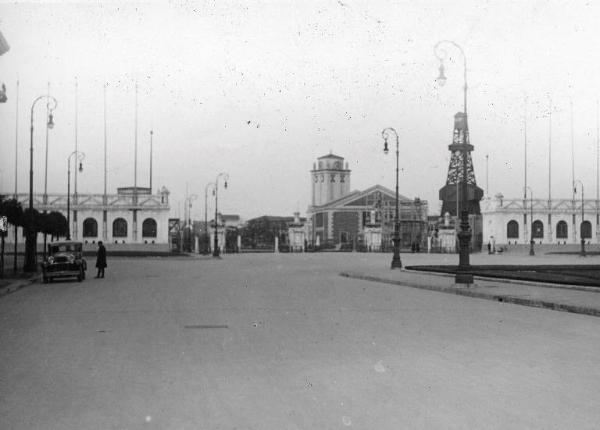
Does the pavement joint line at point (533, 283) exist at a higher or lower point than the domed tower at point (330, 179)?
lower

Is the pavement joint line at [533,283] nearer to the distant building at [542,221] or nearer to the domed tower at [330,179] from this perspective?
the distant building at [542,221]

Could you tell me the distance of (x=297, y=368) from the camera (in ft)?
29.4

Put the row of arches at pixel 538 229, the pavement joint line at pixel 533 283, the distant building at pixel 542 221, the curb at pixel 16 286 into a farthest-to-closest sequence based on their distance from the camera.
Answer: the row of arches at pixel 538 229 < the distant building at pixel 542 221 < the curb at pixel 16 286 < the pavement joint line at pixel 533 283

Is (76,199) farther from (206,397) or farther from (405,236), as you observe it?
(206,397)

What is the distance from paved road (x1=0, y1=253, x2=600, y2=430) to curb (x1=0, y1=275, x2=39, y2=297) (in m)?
6.68

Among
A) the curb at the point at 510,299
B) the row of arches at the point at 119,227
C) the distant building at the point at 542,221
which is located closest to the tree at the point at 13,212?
the curb at the point at 510,299

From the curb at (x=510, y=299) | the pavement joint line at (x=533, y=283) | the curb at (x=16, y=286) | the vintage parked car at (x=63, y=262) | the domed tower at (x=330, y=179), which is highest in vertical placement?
the domed tower at (x=330, y=179)

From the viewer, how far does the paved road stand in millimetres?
6742

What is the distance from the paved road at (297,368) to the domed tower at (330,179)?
129663 millimetres

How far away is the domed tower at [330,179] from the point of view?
146500 mm

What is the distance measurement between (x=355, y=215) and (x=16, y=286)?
310 ft

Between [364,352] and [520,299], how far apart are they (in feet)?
31.6

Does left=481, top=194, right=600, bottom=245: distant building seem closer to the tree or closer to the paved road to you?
the tree

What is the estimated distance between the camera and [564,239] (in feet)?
299
